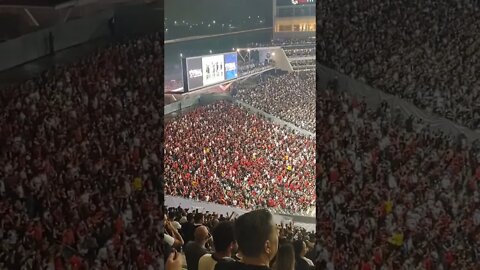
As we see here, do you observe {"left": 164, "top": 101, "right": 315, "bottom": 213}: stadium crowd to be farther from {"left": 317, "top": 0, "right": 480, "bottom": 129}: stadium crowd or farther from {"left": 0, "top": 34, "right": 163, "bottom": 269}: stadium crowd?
{"left": 317, "top": 0, "right": 480, "bottom": 129}: stadium crowd

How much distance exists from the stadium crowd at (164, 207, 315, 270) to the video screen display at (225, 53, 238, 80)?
3.64ft

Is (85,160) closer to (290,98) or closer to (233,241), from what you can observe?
(233,241)

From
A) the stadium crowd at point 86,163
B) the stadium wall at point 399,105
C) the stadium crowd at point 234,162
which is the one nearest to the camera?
the stadium crowd at point 86,163

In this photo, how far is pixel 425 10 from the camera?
5594 mm

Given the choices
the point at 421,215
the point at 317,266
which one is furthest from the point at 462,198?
the point at 317,266

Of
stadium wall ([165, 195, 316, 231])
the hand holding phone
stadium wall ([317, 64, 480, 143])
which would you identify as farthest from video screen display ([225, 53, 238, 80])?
the hand holding phone

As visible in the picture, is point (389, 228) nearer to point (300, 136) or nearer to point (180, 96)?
point (300, 136)

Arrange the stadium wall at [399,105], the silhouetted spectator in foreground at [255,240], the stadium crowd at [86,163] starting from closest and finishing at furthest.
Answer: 1. the stadium crowd at [86,163]
2. the silhouetted spectator in foreground at [255,240]
3. the stadium wall at [399,105]

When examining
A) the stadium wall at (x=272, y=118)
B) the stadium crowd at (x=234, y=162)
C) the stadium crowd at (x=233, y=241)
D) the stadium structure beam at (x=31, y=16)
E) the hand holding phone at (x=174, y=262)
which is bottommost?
the hand holding phone at (x=174, y=262)

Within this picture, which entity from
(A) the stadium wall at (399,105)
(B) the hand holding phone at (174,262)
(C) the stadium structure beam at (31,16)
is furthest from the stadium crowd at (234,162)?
(C) the stadium structure beam at (31,16)

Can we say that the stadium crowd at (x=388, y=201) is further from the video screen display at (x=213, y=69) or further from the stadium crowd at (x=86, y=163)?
the stadium crowd at (x=86, y=163)

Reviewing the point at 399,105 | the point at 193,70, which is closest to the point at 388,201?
the point at 399,105

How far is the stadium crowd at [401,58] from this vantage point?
18.0 feet

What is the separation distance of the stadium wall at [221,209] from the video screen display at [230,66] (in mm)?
1038
